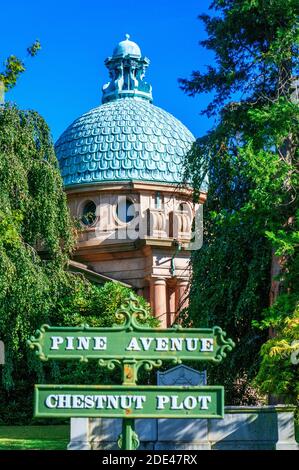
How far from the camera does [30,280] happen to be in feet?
77.8

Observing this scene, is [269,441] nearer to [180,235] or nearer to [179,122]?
[180,235]

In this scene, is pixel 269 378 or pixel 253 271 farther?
pixel 253 271

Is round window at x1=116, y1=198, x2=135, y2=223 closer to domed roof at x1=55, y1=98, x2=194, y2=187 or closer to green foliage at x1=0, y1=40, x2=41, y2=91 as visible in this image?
domed roof at x1=55, y1=98, x2=194, y2=187

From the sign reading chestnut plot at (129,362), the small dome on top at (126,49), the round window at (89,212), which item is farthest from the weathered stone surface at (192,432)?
the small dome on top at (126,49)

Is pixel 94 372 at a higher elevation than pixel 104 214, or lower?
lower

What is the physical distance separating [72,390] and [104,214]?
36861 millimetres

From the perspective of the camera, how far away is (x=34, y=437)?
70.6 ft

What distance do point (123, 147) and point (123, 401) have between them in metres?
39.5

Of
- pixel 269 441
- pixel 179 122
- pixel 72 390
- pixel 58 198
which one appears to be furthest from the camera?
pixel 179 122

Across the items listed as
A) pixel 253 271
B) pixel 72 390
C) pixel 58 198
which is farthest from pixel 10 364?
pixel 72 390

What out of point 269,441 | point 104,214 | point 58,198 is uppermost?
point 104,214

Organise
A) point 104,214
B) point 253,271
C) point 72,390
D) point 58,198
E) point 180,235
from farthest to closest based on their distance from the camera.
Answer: point 104,214, point 180,235, point 58,198, point 253,271, point 72,390

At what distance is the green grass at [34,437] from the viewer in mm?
18047

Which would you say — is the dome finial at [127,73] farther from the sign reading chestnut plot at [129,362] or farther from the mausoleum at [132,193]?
the sign reading chestnut plot at [129,362]
